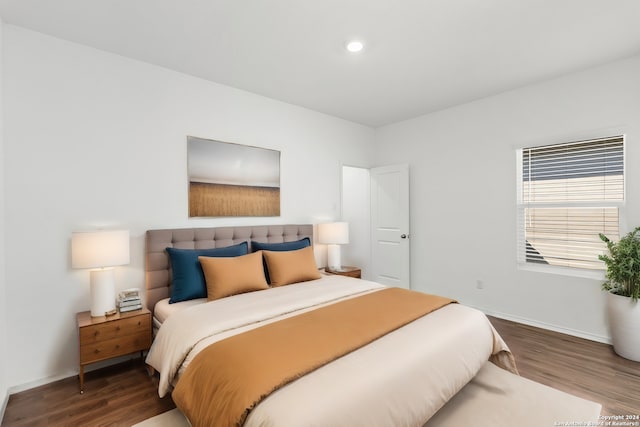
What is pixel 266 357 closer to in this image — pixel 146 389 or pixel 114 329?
pixel 146 389

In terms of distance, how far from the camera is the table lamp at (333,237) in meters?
4.17

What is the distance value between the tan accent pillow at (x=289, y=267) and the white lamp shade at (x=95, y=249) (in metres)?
1.32

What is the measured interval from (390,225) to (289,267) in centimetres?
228

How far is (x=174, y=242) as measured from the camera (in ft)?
9.81

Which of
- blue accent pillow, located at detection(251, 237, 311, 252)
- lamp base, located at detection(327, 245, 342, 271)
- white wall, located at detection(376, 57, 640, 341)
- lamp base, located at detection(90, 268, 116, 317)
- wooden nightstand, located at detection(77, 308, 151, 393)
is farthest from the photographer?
lamp base, located at detection(327, 245, 342, 271)

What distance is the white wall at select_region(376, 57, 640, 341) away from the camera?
306 centimetres

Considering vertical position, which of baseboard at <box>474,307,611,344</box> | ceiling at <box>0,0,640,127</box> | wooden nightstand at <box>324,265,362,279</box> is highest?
ceiling at <box>0,0,640,127</box>

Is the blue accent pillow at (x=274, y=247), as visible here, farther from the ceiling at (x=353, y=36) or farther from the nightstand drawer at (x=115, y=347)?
the ceiling at (x=353, y=36)

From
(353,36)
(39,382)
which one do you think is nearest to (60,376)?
(39,382)

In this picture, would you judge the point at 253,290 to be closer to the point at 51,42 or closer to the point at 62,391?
the point at 62,391

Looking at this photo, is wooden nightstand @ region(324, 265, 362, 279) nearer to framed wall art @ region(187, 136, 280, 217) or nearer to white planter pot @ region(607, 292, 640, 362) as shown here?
framed wall art @ region(187, 136, 280, 217)

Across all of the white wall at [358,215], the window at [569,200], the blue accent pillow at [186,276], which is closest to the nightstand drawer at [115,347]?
the blue accent pillow at [186,276]

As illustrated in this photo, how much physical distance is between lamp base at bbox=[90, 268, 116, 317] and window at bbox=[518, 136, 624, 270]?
4.24 metres

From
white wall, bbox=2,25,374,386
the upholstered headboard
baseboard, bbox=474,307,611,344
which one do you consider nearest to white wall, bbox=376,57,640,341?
baseboard, bbox=474,307,611,344
